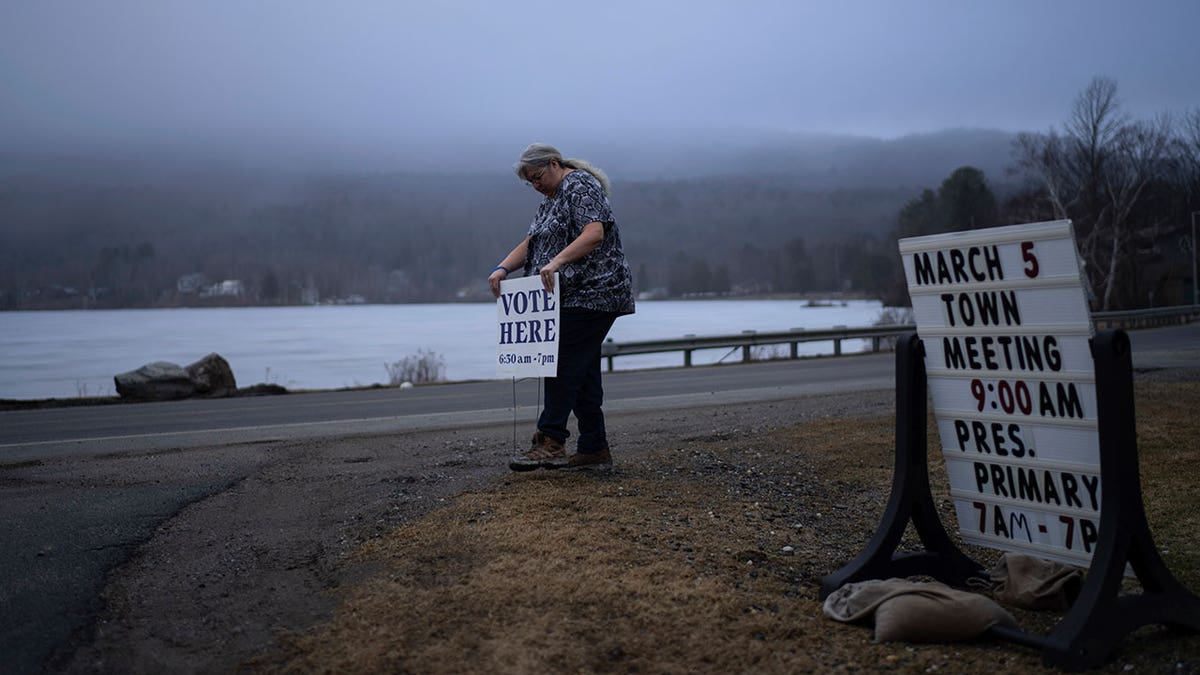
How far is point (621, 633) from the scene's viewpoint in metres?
3.95

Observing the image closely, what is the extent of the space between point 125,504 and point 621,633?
14.2ft

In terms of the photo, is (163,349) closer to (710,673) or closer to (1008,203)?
(710,673)

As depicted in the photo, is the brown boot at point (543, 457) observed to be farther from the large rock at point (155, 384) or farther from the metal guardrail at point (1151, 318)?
the metal guardrail at point (1151, 318)

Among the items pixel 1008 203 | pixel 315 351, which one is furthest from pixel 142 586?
pixel 1008 203

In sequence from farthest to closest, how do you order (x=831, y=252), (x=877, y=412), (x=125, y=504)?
(x=831, y=252) → (x=877, y=412) → (x=125, y=504)

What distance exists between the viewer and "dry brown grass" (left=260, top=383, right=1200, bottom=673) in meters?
3.77

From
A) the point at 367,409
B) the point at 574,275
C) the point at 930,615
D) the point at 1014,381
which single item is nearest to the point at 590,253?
the point at 574,275

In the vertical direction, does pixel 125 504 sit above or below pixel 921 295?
below

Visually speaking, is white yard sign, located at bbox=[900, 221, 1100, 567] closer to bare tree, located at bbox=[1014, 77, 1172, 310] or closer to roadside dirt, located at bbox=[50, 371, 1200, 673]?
roadside dirt, located at bbox=[50, 371, 1200, 673]

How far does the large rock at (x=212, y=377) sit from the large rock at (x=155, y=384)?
139 millimetres

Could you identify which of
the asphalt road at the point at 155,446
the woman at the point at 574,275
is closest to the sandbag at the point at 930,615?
the asphalt road at the point at 155,446

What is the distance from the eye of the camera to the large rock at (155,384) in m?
18.4

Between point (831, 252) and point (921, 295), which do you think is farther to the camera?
point (831, 252)

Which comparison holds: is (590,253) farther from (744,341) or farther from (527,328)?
(744,341)
